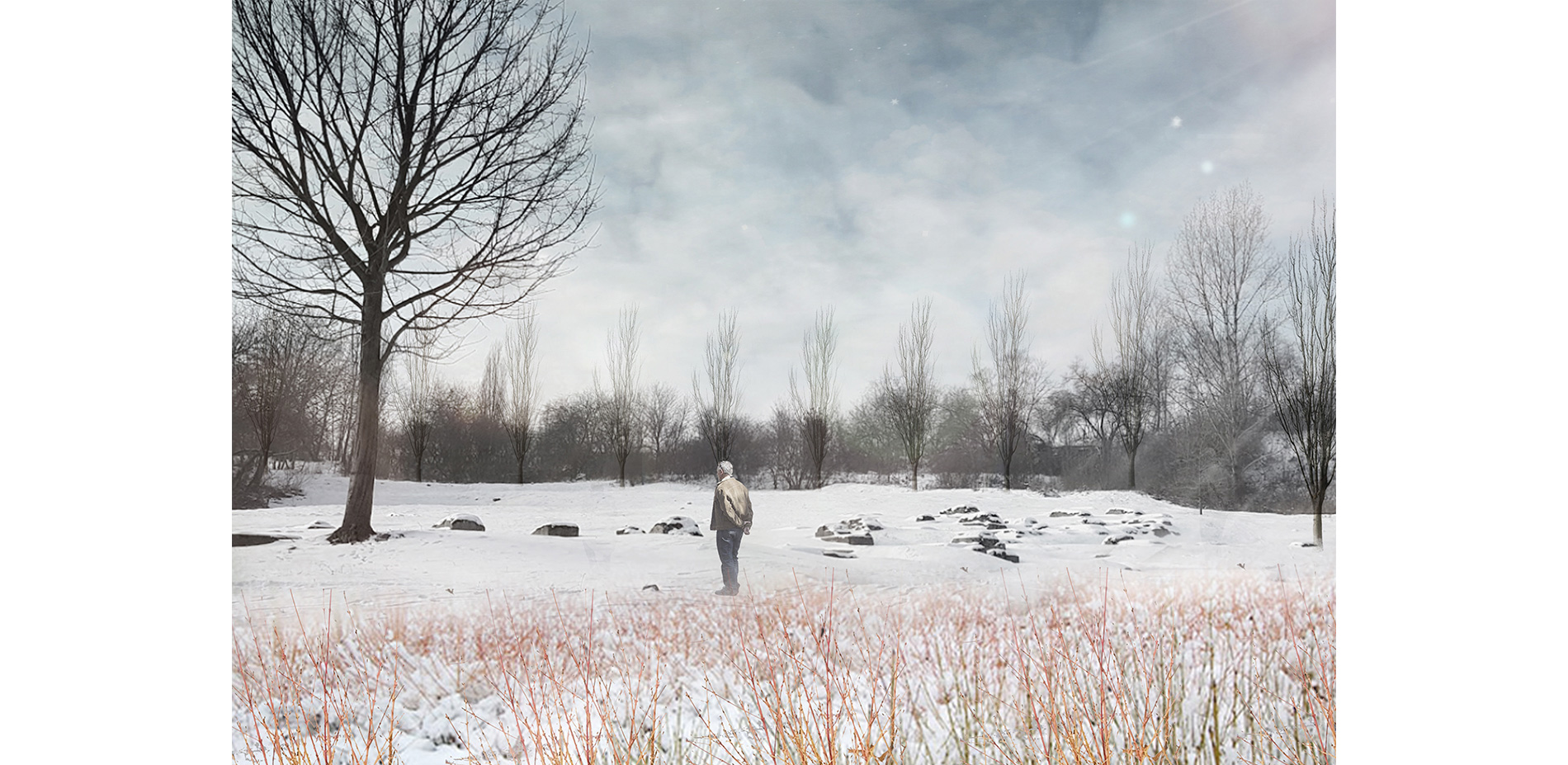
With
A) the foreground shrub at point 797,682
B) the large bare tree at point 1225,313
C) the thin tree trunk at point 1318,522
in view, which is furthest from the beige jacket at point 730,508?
the thin tree trunk at point 1318,522

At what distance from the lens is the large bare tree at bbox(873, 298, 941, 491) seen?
8.29ft

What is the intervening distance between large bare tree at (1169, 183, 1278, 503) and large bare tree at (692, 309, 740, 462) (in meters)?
1.76

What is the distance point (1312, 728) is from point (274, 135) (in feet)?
12.9

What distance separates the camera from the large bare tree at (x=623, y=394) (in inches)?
94.2

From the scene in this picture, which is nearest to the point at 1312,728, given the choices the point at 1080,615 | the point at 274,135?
the point at 1080,615

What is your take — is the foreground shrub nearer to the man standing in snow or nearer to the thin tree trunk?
the man standing in snow

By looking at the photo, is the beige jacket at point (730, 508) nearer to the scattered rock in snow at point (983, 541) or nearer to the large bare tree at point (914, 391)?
the large bare tree at point (914, 391)

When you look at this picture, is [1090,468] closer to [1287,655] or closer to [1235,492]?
[1235,492]

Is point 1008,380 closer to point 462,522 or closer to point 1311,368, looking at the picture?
point 1311,368

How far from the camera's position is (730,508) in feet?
7.93

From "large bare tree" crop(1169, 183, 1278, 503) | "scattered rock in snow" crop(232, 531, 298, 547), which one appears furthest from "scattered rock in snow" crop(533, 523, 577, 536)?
"large bare tree" crop(1169, 183, 1278, 503)

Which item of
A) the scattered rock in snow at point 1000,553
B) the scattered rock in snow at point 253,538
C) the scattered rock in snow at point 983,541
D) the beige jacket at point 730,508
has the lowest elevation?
the scattered rock in snow at point 1000,553

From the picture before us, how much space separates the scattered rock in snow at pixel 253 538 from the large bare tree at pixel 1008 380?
2.54 m

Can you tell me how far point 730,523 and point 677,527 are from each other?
0.62 feet
